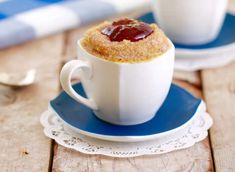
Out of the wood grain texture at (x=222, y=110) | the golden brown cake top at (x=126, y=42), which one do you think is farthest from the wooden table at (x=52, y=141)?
the golden brown cake top at (x=126, y=42)

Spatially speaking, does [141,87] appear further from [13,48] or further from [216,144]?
[13,48]

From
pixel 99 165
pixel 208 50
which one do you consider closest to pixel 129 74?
pixel 99 165

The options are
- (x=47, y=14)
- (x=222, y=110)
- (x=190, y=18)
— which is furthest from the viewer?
(x=47, y=14)

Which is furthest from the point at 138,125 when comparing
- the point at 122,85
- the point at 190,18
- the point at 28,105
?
the point at 190,18

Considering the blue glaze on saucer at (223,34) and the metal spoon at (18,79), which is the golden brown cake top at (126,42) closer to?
the metal spoon at (18,79)

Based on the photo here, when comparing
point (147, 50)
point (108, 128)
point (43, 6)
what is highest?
point (147, 50)

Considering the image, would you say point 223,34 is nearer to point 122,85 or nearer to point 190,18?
point 190,18
